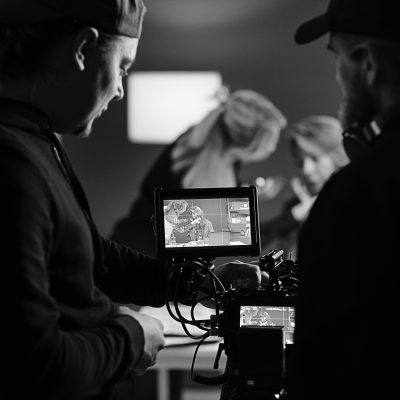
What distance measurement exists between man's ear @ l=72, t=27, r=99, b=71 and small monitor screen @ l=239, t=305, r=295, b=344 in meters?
0.57

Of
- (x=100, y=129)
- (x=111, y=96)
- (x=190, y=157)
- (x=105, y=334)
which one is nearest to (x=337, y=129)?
(x=190, y=157)

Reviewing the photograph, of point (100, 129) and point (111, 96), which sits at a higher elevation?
point (100, 129)

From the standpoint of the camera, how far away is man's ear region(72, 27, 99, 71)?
1.00m

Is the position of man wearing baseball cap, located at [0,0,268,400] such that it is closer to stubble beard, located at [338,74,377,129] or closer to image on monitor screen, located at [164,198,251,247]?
image on monitor screen, located at [164,198,251,247]

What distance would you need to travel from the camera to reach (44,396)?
865 millimetres

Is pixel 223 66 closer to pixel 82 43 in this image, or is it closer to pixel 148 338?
pixel 82 43

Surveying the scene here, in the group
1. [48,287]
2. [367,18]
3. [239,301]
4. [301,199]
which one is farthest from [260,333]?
[301,199]

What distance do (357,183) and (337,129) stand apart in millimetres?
2194

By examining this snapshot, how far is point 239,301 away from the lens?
124 centimetres

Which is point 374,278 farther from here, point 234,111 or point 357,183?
point 234,111

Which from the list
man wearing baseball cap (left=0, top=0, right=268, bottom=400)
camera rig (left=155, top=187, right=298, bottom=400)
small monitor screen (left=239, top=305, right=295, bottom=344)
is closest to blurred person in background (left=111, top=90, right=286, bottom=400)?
camera rig (left=155, top=187, right=298, bottom=400)

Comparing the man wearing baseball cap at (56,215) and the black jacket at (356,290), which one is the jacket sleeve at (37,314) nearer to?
the man wearing baseball cap at (56,215)

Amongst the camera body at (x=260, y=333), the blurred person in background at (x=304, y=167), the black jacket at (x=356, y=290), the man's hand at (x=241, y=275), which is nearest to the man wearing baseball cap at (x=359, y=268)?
the black jacket at (x=356, y=290)

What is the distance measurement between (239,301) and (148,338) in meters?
0.27
